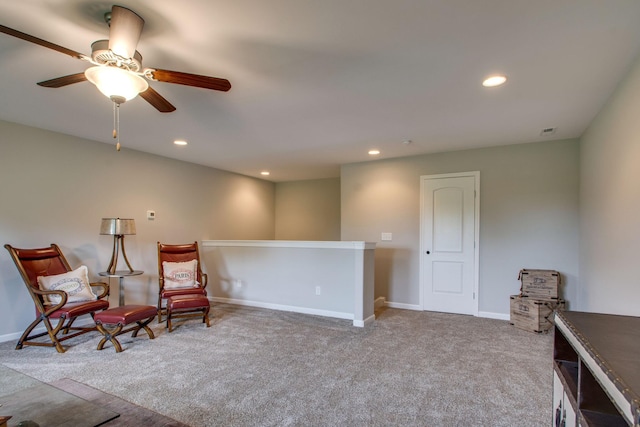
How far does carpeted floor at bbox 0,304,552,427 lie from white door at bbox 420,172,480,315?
62cm

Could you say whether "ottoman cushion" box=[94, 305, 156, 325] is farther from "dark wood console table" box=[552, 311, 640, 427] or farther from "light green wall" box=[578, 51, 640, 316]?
"light green wall" box=[578, 51, 640, 316]

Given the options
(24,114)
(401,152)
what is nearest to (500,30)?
(401,152)

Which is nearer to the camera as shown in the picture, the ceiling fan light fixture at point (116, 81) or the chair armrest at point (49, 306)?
the ceiling fan light fixture at point (116, 81)

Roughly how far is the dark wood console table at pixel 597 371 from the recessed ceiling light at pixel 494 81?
5.90 feet

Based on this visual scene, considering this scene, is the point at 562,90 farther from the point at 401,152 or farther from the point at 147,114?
the point at 147,114

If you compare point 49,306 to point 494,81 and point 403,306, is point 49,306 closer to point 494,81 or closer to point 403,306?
point 403,306

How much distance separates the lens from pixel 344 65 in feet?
7.72

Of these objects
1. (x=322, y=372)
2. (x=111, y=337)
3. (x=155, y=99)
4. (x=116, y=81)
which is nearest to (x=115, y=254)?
(x=111, y=337)

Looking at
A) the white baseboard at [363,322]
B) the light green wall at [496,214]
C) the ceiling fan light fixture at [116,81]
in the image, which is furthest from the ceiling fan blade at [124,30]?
the light green wall at [496,214]

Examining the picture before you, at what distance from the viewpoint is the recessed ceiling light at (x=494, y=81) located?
99.0 inches

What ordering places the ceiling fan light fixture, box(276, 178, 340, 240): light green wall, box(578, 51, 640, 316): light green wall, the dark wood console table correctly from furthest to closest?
box(276, 178, 340, 240): light green wall, box(578, 51, 640, 316): light green wall, the ceiling fan light fixture, the dark wood console table

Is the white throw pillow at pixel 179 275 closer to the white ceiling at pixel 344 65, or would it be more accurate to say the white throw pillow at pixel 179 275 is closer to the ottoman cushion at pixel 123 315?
the ottoman cushion at pixel 123 315

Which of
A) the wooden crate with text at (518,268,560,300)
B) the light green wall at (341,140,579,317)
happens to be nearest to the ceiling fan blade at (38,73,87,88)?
the light green wall at (341,140,579,317)

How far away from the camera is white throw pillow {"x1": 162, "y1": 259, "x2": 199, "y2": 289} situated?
14.5 ft
